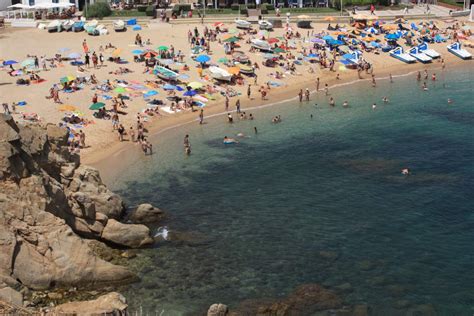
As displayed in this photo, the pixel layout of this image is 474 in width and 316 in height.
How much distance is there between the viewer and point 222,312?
26422 millimetres

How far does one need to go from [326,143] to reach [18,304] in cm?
3196

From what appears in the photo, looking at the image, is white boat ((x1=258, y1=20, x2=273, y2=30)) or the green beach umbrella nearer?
the green beach umbrella

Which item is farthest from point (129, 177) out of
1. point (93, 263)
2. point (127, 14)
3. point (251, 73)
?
point (127, 14)

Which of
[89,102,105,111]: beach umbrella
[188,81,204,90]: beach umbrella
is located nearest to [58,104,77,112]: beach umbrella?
[89,102,105,111]: beach umbrella

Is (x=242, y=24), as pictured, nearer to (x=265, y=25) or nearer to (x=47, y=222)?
(x=265, y=25)

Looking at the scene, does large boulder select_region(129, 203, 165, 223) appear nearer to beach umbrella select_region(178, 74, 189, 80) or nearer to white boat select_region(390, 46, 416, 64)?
beach umbrella select_region(178, 74, 189, 80)

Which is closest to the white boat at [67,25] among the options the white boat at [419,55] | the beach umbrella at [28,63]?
the beach umbrella at [28,63]

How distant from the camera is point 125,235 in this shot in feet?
108

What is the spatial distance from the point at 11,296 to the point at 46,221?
5.33 meters

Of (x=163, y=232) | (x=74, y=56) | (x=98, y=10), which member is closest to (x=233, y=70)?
(x=74, y=56)

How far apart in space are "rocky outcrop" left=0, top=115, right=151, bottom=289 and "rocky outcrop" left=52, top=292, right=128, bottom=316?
9.86 ft

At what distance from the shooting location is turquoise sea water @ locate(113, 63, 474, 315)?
29.3m

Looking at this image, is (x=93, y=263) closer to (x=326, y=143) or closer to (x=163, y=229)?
(x=163, y=229)

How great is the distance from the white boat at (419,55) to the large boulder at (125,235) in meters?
57.4
